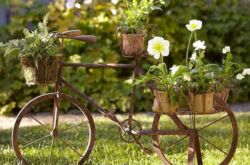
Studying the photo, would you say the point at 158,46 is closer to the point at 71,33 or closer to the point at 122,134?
the point at 71,33

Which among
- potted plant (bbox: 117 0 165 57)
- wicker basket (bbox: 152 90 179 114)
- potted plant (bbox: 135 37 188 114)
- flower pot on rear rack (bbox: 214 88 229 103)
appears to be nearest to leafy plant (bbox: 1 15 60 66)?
potted plant (bbox: 117 0 165 57)

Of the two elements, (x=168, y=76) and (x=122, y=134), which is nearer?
(x=168, y=76)

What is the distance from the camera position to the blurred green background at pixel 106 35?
7.69 m

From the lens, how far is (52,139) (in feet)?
17.3

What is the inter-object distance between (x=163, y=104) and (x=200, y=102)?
0.80 ft

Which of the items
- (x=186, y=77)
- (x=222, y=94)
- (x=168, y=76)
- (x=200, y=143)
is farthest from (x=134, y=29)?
(x=200, y=143)

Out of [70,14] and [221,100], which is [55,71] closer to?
[221,100]

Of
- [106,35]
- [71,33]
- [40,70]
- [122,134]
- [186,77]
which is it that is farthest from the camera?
[106,35]

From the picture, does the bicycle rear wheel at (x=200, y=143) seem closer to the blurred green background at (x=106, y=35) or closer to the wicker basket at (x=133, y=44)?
the wicker basket at (x=133, y=44)

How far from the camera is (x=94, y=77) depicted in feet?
25.5

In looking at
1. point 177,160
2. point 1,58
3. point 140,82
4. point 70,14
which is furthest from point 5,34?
point 140,82

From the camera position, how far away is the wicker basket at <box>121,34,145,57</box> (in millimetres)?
4371

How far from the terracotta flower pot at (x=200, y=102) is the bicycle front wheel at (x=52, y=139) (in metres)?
0.98

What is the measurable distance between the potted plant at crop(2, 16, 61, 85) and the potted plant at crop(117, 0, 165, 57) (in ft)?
1.56
